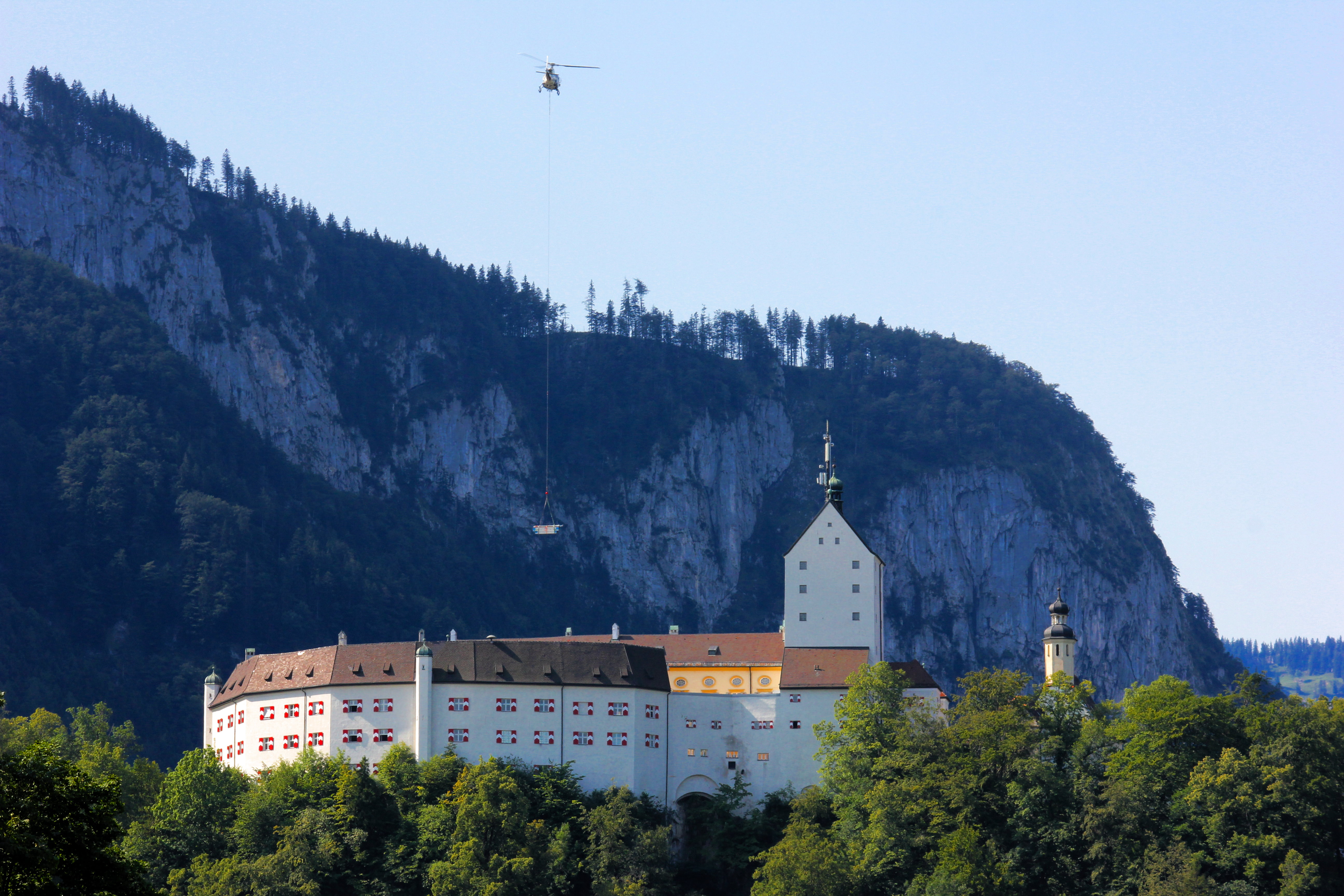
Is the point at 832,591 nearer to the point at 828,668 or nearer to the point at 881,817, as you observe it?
the point at 828,668

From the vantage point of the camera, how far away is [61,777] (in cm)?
4241

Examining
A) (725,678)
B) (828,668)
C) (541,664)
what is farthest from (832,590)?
(541,664)

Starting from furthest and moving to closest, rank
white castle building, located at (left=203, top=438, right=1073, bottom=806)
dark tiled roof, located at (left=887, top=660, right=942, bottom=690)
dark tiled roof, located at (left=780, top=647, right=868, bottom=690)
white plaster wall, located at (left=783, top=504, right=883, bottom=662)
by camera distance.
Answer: white plaster wall, located at (left=783, top=504, right=883, bottom=662) → dark tiled roof, located at (left=887, top=660, right=942, bottom=690) → dark tiled roof, located at (left=780, top=647, right=868, bottom=690) → white castle building, located at (left=203, top=438, right=1073, bottom=806)

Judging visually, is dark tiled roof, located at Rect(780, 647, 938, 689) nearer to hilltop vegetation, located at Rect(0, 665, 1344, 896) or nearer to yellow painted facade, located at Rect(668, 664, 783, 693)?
yellow painted facade, located at Rect(668, 664, 783, 693)

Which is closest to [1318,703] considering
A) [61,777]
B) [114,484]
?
[61,777]

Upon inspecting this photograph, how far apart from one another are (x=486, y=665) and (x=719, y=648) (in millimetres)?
15850

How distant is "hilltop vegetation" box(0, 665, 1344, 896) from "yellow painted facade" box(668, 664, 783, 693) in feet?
24.9

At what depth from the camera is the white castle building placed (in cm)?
8938

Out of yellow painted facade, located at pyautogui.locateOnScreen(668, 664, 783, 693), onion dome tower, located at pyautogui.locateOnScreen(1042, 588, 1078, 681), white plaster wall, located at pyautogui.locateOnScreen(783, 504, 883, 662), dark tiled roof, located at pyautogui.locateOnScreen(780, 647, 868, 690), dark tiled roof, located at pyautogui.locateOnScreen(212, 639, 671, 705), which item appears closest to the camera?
dark tiled roof, located at pyautogui.locateOnScreen(212, 639, 671, 705)

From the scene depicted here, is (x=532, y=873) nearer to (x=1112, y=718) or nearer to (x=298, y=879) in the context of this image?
(x=298, y=879)

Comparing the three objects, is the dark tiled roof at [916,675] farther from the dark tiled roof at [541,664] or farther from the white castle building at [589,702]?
the dark tiled roof at [541,664]

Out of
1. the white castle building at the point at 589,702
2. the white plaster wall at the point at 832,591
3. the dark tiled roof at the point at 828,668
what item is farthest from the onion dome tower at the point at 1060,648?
the white plaster wall at the point at 832,591

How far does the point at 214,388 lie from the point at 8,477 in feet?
104

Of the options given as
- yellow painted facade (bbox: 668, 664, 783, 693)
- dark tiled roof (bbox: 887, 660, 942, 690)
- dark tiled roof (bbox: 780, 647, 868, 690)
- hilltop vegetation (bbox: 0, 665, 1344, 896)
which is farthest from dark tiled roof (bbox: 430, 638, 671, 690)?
dark tiled roof (bbox: 887, 660, 942, 690)
